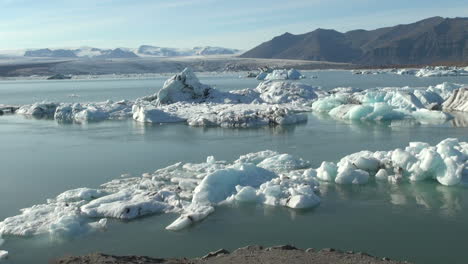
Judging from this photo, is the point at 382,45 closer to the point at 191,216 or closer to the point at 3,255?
the point at 191,216

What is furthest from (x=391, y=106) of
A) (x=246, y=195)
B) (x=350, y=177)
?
(x=246, y=195)

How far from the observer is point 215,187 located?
26.3 feet

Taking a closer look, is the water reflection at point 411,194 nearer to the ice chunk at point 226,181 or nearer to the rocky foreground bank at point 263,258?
the ice chunk at point 226,181

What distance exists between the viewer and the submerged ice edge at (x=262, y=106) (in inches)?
699

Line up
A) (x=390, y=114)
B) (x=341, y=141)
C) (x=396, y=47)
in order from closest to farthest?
(x=341, y=141) → (x=390, y=114) → (x=396, y=47)

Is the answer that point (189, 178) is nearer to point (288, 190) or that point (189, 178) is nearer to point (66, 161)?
point (288, 190)

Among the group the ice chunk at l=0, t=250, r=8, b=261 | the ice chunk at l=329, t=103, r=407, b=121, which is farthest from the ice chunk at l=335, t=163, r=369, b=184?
the ice chunk at l=329, t=103, r=407, b=121

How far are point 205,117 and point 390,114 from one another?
6.79m

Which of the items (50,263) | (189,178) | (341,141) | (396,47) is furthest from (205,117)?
(396,47)

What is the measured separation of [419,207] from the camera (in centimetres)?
738

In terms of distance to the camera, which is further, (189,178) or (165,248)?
(189,178)

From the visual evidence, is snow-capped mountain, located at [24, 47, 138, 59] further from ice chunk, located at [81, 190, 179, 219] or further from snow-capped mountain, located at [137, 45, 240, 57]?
ice chunk, located at [81, 190, 179, 219]

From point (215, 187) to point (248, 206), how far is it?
2.37 feet

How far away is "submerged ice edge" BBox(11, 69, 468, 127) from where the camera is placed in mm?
17766
